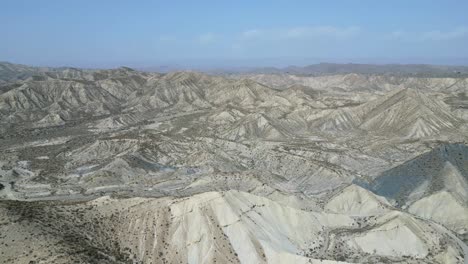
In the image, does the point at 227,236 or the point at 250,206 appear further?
the point at 250,206

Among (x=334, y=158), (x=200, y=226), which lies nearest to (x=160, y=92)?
(x=334, y=158)

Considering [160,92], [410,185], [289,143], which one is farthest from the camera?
[160,92]

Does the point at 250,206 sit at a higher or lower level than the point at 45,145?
higher

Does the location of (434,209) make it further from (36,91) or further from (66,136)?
(36,91)

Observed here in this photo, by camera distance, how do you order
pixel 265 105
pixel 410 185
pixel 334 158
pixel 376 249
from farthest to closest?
pixel 265 105 → pixel 334 158 → pixel 410 185 → pixel 376 249

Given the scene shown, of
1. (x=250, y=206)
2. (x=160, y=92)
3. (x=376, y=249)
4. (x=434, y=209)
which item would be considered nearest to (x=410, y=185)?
(x=434, y=209)

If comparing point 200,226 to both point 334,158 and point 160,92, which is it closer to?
point 334,158
